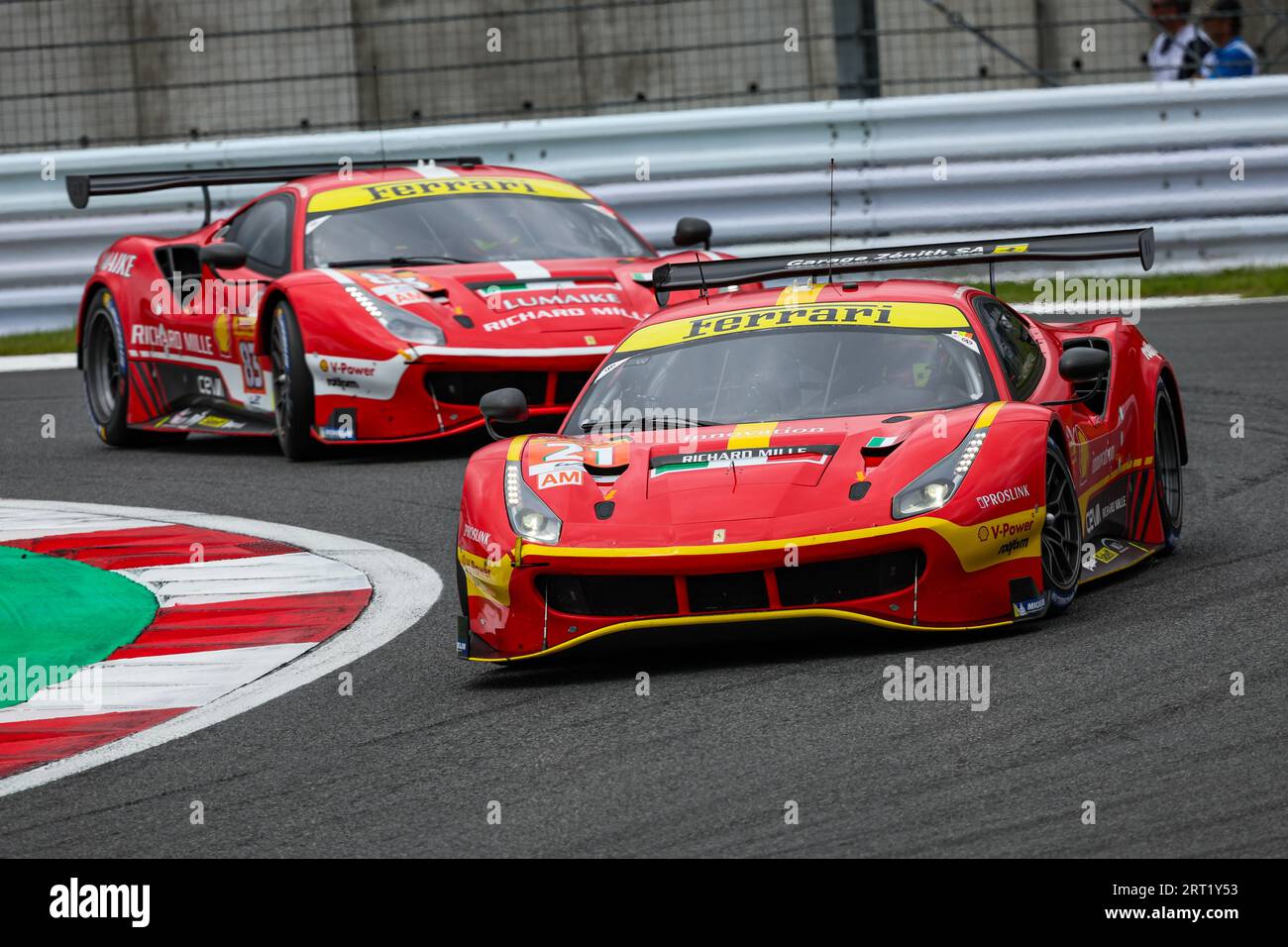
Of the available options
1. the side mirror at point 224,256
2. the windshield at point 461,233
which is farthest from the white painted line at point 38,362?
the windshield at point 461,233

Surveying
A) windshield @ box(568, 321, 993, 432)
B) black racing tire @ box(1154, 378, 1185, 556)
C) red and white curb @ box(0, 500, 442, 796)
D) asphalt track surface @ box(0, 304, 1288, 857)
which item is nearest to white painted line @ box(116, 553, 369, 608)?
red and white curb @ box(0, 500, 442, 796)

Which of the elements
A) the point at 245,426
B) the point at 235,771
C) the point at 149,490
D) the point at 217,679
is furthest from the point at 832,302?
the point at 245,426

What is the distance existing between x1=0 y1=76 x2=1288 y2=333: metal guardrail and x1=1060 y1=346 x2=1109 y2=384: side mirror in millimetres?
8621

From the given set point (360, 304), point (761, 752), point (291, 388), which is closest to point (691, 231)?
point (360, 304)

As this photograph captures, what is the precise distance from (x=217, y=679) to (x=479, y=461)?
997 mm

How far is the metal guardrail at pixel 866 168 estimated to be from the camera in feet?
51.1

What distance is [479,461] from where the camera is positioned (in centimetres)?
678

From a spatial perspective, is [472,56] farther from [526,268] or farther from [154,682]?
[154,682]

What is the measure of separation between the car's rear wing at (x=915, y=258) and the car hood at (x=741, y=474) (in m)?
0.94

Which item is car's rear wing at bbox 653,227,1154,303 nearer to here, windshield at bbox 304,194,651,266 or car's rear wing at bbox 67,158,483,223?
windshield at bbox 304,194,651,266

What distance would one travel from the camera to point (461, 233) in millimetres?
11383

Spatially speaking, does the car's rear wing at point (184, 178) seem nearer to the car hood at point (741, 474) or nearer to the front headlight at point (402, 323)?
the front headlight at point (402, 323)

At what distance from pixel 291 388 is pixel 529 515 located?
4.58 meters
